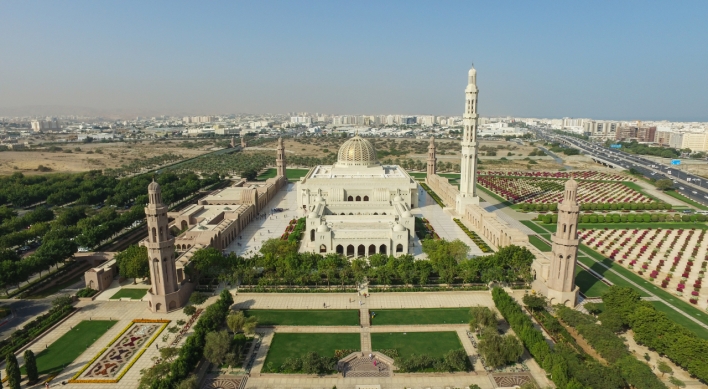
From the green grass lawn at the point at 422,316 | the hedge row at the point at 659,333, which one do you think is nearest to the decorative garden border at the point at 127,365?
the green grass lawn at the point at 422,316

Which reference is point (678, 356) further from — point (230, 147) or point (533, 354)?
point (230, 147)

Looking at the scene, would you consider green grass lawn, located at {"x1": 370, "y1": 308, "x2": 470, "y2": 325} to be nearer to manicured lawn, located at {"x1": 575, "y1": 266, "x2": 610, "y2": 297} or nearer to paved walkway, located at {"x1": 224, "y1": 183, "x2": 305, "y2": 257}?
manicured lawn, located at {"x1": 575, "y1": 266, "x2": 610, "y2": 297}

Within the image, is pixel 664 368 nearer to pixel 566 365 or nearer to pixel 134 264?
pixel 566 365

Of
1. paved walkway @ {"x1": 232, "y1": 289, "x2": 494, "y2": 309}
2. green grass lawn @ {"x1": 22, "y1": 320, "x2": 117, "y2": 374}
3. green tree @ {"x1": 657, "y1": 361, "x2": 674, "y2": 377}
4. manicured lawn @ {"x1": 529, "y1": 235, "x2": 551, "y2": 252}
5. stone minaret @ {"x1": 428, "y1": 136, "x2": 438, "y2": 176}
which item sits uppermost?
stone minaret @ {"x1": 428, "y1": 136, "x2": 438, "y2": 176}

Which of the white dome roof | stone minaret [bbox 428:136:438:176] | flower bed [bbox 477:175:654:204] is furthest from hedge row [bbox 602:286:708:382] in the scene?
stone minaret [bbox 428:136:438:176]

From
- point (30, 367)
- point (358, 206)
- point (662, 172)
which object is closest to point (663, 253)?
point (358, 206)

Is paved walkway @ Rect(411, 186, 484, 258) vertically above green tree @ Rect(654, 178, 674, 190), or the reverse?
green tree @ Rect(654, 178, 674, 190)

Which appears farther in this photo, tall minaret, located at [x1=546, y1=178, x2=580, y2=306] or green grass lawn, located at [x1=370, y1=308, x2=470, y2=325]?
tall minaret, located at [x1=546, y1=178, x2=580, y2=306]
